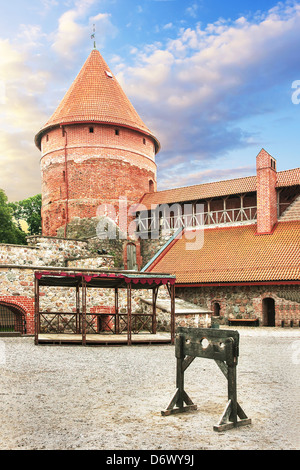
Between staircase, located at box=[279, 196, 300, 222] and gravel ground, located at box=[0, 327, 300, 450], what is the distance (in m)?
13.6

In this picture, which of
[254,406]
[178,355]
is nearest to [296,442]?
[254,406]

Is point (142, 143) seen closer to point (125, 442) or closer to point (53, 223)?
point (53, 223)

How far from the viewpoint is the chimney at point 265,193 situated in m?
23.6

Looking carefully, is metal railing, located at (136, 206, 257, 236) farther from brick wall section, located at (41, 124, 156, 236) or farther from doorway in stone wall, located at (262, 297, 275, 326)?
doorway in stone wall, located at (262, 297, 275, 326)

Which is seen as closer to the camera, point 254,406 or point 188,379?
point 254,406

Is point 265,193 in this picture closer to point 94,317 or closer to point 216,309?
point 216,309

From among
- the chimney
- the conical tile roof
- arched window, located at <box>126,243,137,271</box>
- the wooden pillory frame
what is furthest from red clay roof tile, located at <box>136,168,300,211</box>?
the wooden pillory frame

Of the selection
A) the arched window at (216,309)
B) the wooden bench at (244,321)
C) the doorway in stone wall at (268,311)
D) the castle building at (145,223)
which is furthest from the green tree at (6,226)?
the doorway in stone wall at (268,311)

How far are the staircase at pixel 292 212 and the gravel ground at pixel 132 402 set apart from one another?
537 inches

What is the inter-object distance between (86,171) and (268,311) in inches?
574

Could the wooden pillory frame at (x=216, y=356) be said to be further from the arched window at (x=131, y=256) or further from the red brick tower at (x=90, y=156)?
the red brick tower at (x=90, y=156)

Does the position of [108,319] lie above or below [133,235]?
below

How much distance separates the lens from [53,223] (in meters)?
30.0

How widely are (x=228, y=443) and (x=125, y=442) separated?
3.40 ft
